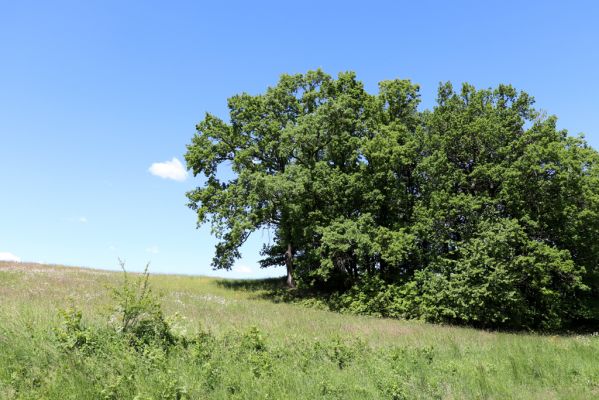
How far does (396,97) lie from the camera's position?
31.8 m

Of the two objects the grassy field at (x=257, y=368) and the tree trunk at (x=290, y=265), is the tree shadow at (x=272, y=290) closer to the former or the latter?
the tree trunk at (x=290, y=265)

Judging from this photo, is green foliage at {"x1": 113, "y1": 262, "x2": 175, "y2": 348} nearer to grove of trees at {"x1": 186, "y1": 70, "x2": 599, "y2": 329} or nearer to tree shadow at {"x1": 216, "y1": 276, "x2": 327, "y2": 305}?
grove of trees at {"x1": 186, "y1": 70, "x2": 599, "y2": 329}

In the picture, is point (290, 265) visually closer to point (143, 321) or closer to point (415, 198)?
point (415, 198)

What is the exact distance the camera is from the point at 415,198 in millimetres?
29984

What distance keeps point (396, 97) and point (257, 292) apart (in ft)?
61.5

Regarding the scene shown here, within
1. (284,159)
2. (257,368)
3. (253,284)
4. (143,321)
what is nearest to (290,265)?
(253,284)

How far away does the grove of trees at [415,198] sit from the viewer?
2534 cm

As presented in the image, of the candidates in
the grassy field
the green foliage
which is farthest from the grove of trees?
the green foliage

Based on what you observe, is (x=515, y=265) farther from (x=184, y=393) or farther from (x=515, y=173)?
(x=184, y=393)

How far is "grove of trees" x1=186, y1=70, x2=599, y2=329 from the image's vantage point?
25.3m

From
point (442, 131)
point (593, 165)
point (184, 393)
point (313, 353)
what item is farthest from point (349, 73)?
point (184, 393)

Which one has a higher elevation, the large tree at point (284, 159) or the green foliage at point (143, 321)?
the large tree at point (284, 159)

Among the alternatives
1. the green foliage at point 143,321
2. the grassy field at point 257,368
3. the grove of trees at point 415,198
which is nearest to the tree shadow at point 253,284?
the grove of trees at point 415,198

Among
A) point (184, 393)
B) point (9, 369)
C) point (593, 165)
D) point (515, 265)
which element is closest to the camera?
point (184, 393)
